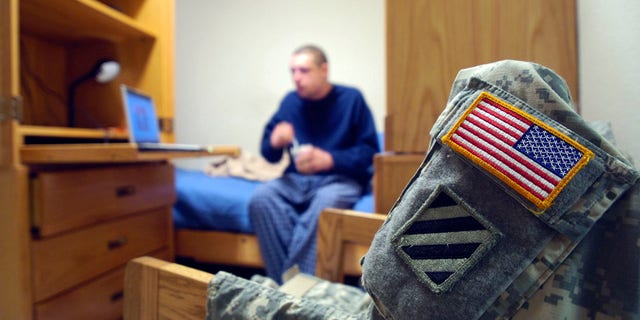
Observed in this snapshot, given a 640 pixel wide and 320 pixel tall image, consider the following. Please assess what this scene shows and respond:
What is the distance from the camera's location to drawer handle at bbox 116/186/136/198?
3.59ft

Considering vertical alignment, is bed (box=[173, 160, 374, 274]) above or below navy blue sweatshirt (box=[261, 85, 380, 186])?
below

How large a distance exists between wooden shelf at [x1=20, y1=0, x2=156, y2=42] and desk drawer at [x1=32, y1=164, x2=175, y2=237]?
0.46 m

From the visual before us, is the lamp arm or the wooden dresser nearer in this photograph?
the wooden dresser

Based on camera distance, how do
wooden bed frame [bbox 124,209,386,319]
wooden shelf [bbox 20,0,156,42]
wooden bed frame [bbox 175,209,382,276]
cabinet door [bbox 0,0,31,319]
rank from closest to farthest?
wooden bed frame [bbox 124,209,386,319] < cabinet door [bbox 0,0,31,319] < wooden shelf [bbox 20,0,156,42] < wooden bed frame [bbox 175,209,382,276]

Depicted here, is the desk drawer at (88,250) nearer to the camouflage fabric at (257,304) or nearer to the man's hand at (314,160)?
the man's hand at (314,160)

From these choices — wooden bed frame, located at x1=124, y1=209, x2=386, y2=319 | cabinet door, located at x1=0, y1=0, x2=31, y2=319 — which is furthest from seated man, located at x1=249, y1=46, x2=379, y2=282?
wooden bed frame, located at x1=124, y1=209, x2=386, y2=319

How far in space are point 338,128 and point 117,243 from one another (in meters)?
0.88

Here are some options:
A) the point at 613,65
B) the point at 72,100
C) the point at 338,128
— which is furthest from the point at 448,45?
the point at 72,100

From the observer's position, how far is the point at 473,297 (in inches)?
10.6

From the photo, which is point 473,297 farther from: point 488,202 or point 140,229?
point 140,229

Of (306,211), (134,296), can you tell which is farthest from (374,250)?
(306,211)

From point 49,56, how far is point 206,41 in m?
1.18

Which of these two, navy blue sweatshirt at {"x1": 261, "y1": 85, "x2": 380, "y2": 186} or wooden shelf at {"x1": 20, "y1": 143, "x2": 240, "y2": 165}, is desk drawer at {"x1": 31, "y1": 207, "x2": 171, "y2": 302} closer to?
wooden shelf at {"x1": 20, "y1": 143, "x2": 240, "y2": 165}

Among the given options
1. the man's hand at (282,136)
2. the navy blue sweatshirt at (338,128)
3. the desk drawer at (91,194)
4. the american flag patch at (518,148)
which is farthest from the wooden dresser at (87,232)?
the american flag patch at (518,148)
